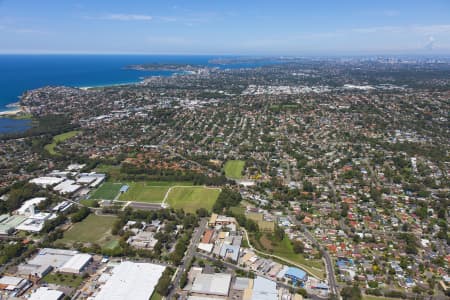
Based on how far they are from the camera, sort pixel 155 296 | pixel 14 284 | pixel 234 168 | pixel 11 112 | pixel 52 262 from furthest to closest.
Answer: pixel 11 112, pixel 234 168, pixel 52 262, pixel 14 284, pixel 155 296

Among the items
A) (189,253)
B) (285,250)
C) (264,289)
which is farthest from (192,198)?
(264,289)

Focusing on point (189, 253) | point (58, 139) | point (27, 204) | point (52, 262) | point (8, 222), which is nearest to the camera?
point (52, 262)

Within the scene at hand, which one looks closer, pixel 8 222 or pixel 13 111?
pixel 8 222

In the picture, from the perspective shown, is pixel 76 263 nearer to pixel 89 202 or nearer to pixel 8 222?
pixel 8 222

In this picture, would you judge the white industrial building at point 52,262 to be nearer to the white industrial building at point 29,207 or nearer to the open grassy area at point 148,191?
the white industrial building at point 29,207

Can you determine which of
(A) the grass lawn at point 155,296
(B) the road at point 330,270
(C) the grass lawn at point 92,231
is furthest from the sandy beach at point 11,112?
(B) the road at point 330,270

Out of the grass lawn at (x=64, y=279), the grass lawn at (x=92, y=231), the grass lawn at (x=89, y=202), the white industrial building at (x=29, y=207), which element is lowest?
the grass lawn at (x=64, y=279)
